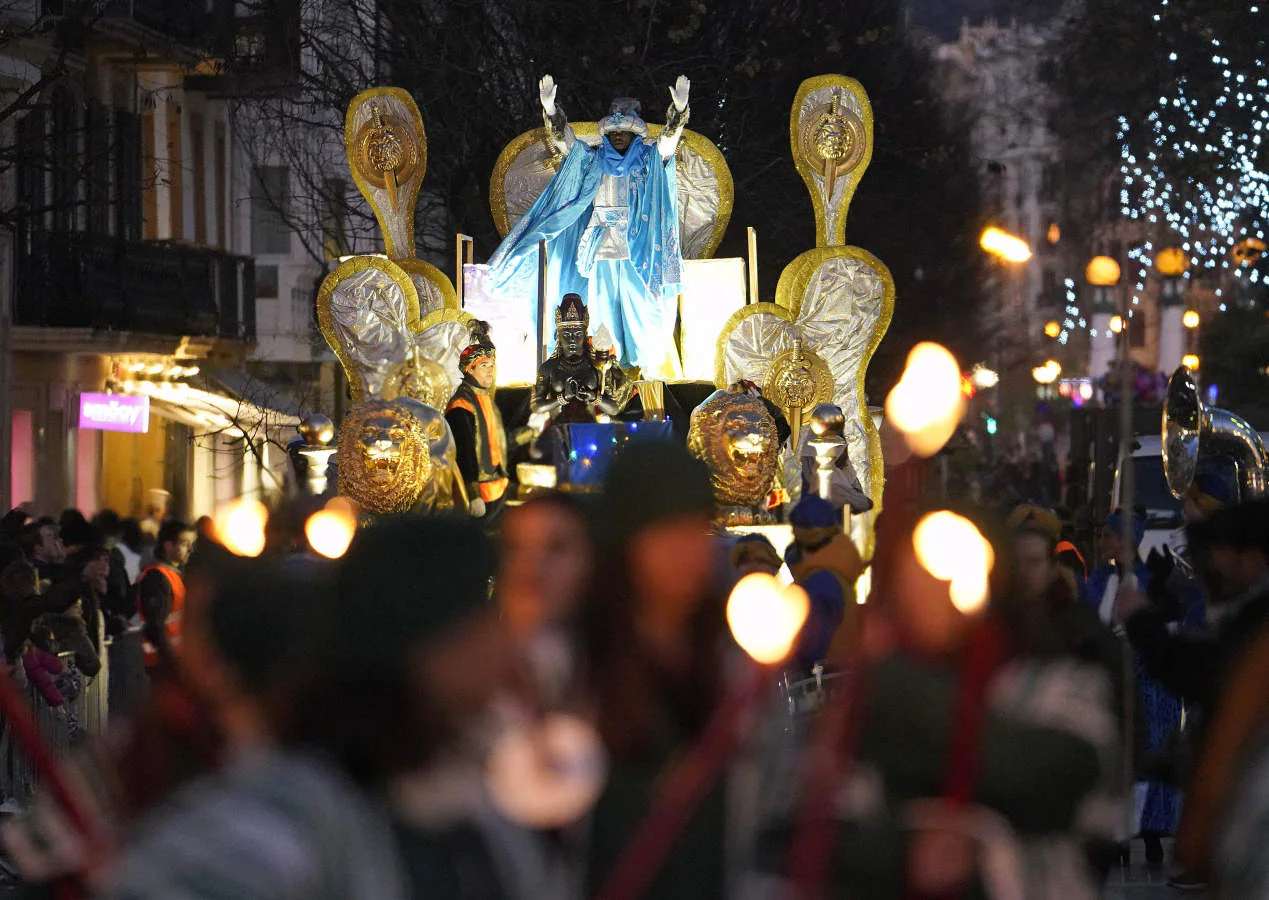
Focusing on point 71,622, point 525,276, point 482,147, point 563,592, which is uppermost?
point 482,147

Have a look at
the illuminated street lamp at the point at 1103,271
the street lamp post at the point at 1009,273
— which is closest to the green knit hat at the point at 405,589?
the street lamp post at the point at 1009,273

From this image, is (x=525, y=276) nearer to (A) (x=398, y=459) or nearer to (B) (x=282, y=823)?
(A) (x=398, y=459)

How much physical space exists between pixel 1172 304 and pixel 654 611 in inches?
951

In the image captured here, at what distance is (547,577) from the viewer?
17.7ft

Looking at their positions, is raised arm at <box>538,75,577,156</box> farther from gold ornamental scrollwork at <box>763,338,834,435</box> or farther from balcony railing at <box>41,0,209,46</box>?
balcony railing at <box>41,0,209,46</box>

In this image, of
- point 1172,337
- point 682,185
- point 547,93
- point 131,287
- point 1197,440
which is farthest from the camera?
point 1172,337

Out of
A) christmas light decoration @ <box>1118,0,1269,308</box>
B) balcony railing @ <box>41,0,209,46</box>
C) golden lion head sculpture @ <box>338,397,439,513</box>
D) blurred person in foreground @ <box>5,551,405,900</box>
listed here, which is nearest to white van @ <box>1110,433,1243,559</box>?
christmas light decoration @ <box>1118,0,1269,308</box>

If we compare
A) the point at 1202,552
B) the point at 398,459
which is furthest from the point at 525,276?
the point at 1202,552

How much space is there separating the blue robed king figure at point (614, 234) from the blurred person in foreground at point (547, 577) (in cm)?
1262

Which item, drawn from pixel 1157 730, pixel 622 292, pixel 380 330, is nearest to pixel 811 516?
pixel 1157 730

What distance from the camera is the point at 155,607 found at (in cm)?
891

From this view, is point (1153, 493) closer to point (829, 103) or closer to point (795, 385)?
point (829, 103)

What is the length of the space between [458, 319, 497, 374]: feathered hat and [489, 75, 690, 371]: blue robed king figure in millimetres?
Answer: 2476

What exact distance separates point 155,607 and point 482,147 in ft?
55.1
